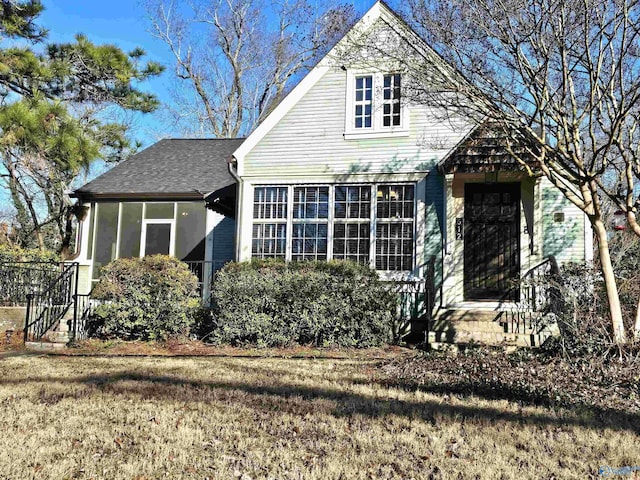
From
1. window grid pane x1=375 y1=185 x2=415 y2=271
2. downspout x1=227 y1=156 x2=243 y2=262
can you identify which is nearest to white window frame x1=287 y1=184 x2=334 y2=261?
window grid pane x1=375 y1=185 x2=415 y2=271

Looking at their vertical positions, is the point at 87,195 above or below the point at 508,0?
below

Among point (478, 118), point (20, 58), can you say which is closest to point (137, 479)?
point (478, 118)

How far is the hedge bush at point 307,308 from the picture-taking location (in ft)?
31.8

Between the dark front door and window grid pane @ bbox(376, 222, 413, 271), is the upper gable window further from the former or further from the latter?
the dark front door

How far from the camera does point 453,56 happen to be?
8.43m

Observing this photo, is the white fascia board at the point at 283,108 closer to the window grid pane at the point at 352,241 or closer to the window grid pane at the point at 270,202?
the window grid pane at the point at 270,202

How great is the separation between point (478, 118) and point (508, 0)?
189 centimetres

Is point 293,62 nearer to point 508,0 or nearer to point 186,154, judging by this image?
point 186,154

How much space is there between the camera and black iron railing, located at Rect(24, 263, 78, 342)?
34.1 feet

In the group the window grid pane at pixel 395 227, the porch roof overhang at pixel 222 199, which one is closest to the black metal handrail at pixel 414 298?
the window grid pane at pixel 395 227

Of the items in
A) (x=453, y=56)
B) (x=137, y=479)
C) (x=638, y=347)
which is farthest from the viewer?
(x=453, y=56)

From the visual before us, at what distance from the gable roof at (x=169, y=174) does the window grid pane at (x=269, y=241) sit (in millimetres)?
2853

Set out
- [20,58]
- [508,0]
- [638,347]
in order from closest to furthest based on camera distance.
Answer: [638,347]
[508,0]
[20,58]

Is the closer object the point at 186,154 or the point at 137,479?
the point at 137,479
